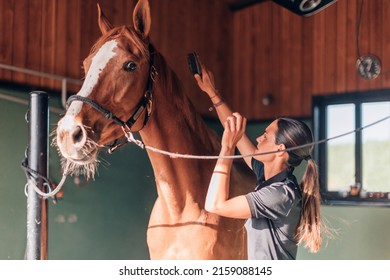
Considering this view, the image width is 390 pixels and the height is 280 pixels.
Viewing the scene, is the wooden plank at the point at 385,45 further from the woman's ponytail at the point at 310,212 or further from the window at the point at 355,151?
the woman's ponytail at the point at 310,212

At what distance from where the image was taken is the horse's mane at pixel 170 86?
128 cm

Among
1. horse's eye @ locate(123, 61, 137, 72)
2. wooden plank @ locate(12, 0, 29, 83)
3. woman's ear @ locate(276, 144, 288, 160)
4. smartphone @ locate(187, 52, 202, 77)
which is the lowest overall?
woman's ear @ locate(276, 144, 288, 160)

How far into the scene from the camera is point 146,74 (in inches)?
51.1

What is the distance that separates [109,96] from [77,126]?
0.41 feet

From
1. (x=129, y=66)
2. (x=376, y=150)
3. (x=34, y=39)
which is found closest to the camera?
(x=129, y=66)

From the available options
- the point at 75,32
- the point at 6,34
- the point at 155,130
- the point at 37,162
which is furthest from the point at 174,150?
the point at 75,32

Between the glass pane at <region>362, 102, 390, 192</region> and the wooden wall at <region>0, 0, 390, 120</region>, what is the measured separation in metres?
0.16

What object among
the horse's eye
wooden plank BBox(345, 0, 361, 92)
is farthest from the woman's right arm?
wooden plank BBox(345, 0, 361, 92)

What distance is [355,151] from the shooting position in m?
2.80

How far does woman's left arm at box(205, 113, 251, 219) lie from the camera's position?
125 cm

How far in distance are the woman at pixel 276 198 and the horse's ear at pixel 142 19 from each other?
13.6 inches

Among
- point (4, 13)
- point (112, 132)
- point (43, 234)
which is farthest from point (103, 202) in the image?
point (112, 132)

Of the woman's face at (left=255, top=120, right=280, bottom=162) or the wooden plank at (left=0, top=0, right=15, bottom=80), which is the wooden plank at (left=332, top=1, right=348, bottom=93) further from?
the wooden plank at (left=0, top=0, right=15, bottom=80)

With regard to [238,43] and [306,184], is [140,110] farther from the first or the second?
[238,43]
